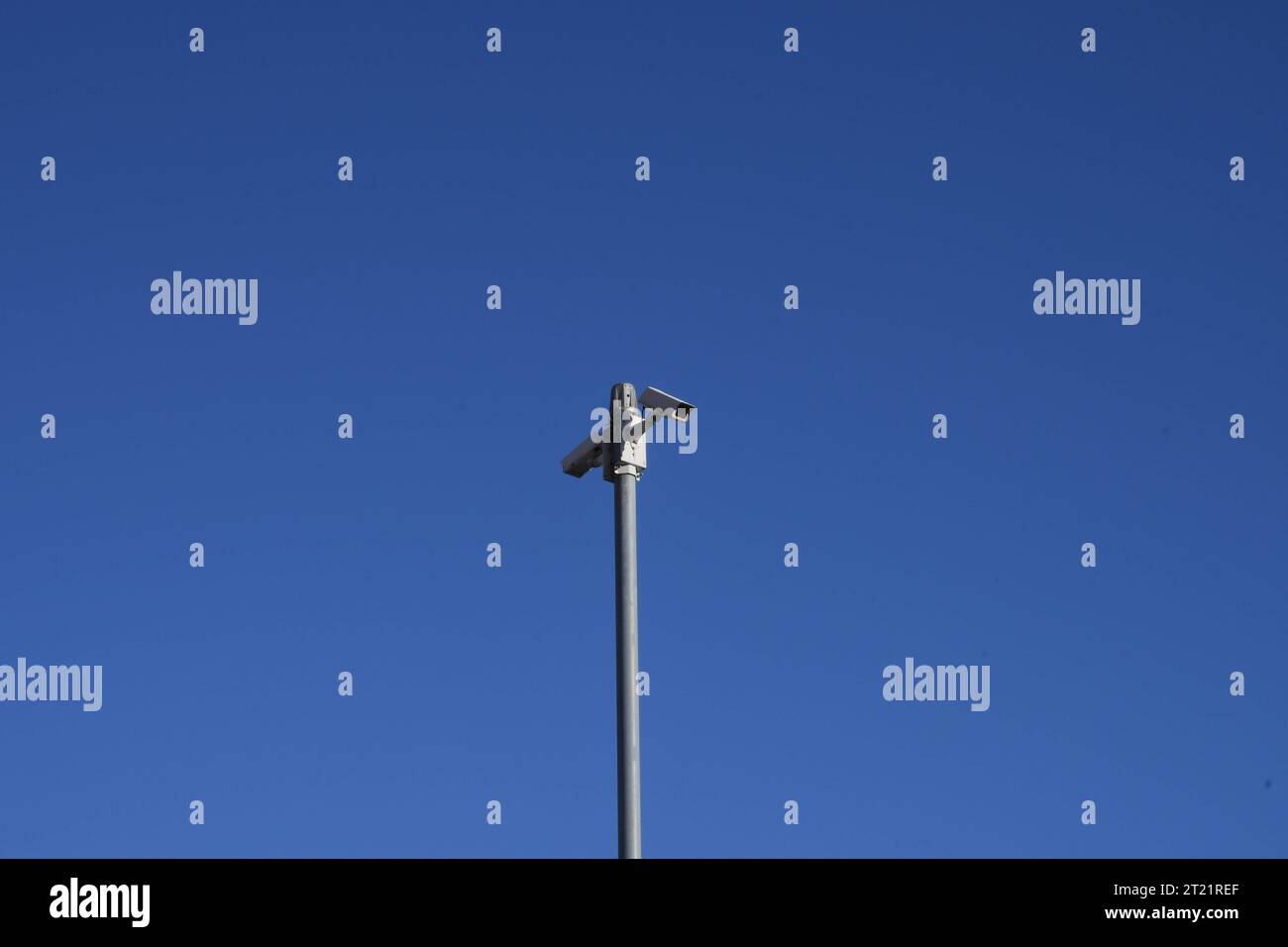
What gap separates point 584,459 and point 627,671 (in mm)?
2173

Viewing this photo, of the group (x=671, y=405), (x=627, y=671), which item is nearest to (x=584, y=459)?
(x=671, y=405)

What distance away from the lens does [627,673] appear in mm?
13258

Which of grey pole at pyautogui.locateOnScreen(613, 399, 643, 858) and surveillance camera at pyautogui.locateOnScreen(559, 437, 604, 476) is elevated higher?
surveillance camera at pyautogui.locateOnScreen(559, 437, 604, 476)

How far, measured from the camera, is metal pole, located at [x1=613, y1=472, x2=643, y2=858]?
1284 centimetres

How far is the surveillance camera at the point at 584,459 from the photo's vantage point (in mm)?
14578

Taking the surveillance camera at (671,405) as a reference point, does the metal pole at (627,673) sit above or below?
below

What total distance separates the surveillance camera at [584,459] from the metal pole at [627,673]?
40cm

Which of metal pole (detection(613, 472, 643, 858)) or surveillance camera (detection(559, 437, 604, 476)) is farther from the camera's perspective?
surveillance camera (detection(559, 437, 604, 476))

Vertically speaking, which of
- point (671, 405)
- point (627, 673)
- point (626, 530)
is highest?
point (671, 405)

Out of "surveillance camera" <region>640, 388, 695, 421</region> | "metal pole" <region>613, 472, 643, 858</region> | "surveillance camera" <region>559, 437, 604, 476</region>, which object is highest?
"surveillance camera" <region>640, 388, 695, 421</region>

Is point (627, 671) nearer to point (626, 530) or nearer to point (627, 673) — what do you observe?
point (627, 673)
